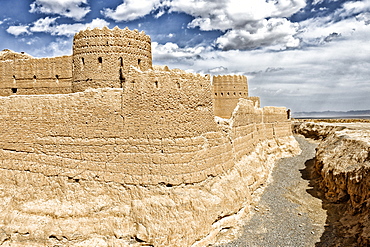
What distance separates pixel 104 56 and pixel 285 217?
402 inches

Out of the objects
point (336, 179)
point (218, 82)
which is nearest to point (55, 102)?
point (336, 179)

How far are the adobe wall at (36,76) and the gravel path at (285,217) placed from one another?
1009cm

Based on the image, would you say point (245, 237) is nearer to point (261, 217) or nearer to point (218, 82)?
point (261, 217)

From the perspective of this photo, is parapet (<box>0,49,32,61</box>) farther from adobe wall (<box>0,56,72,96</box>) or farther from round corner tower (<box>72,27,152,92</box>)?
round corner tower (<box>72,27,152,92</box>)

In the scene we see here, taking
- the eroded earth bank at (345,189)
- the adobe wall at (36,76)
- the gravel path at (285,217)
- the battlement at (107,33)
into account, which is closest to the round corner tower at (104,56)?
the battlement at (107,33)

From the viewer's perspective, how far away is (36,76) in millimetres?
13781

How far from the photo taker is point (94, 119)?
31.2 feet

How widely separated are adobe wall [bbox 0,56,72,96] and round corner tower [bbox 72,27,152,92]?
1.38m

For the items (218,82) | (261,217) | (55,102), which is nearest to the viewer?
(55,102)

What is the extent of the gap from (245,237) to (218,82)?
18.0m

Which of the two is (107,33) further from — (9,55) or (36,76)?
(9,55)

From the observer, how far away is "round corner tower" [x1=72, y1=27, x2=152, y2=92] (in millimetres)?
12008

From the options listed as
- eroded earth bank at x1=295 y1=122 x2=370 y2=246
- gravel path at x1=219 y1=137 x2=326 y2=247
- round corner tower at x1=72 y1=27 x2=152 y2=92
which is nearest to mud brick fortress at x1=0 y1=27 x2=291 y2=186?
round corner tower at x1=72 y1=27 x2=152 y2=92

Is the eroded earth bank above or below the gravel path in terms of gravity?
above
